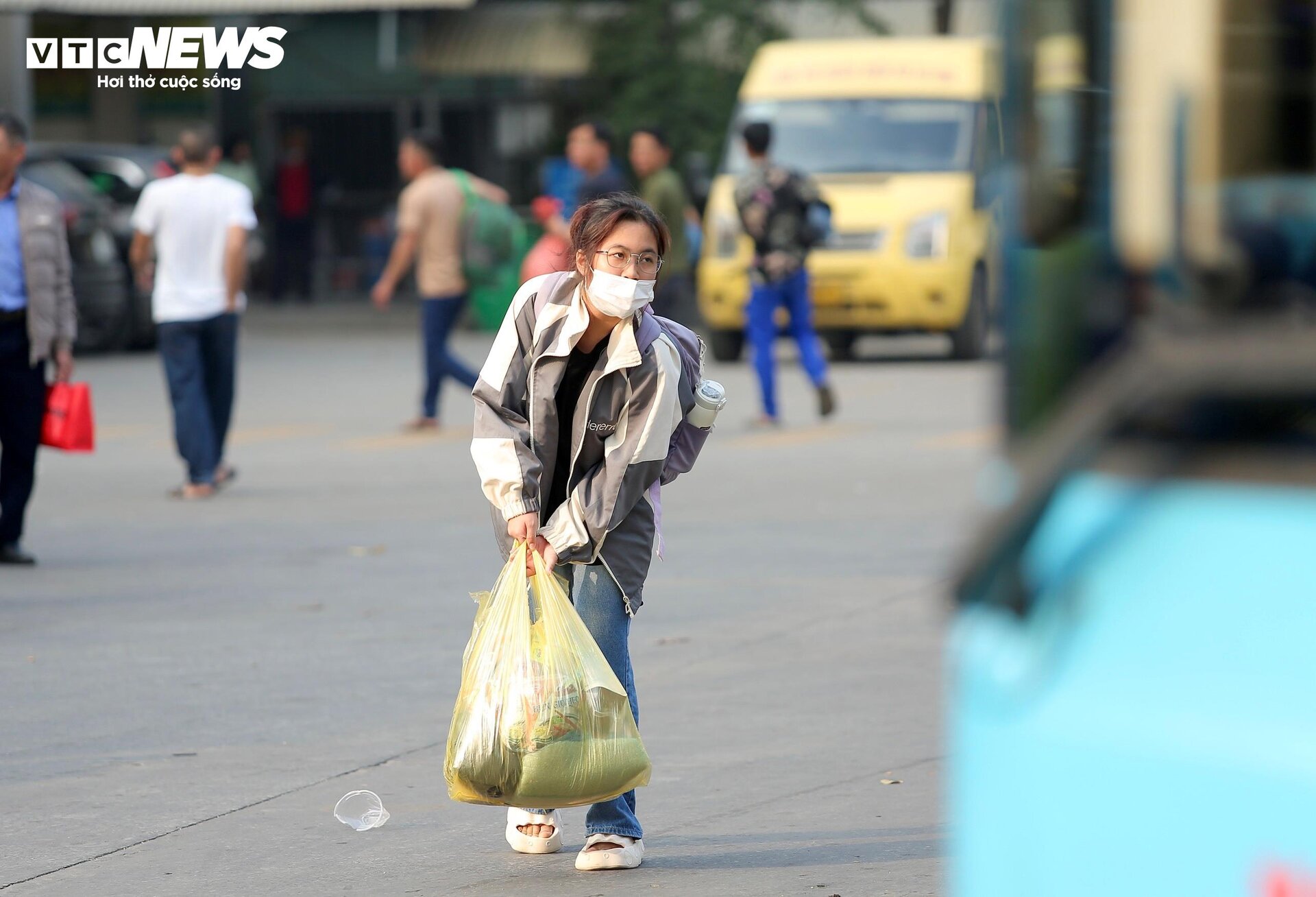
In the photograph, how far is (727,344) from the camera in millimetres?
19734

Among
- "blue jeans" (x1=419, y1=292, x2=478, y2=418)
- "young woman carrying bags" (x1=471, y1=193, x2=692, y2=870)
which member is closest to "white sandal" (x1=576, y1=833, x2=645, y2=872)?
"young woman carrying bags" (x1=471, y1=193, x2=692, y2=870)

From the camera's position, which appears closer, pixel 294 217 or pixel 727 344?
pixel 727 344

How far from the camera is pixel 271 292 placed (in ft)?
96.3

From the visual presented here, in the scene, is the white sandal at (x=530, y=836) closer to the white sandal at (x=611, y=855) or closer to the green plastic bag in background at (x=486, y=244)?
the white sandal at (x=611, y=855)

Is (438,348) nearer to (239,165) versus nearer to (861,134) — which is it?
(861,134)

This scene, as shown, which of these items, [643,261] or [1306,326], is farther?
[643,261]

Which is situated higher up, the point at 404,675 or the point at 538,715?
the point at 538,715

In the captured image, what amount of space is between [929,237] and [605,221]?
1426 centimetres

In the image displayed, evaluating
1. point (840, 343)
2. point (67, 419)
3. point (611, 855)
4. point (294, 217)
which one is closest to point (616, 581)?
point (611, 855)

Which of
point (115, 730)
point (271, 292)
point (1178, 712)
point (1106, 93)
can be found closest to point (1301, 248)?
point (1106, 93)

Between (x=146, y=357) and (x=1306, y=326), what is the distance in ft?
64.9

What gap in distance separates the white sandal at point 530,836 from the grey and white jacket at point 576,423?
21.6 inches

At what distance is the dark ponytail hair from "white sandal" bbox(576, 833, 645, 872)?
1.27 meters

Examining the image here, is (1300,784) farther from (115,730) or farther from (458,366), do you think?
(458,366)
